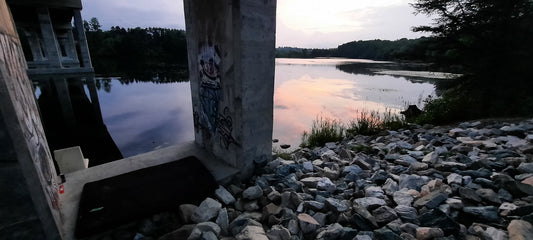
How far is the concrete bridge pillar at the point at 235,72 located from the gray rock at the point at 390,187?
195cm

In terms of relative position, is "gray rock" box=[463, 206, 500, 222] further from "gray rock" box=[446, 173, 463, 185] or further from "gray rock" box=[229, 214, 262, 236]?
"gray rock" box=[229, 214, 262, 236]

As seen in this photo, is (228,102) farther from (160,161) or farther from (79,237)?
(79,237)

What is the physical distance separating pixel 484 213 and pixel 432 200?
45 cm

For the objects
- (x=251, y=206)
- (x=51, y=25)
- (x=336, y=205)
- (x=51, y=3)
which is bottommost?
(x=251, y=206)

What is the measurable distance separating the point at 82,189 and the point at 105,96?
1995 cm

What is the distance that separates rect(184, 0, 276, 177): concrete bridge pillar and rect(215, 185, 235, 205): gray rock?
0.54 m

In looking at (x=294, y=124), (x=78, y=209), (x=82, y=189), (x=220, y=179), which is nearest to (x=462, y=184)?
(x=220, y=179)

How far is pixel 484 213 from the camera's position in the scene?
241cm

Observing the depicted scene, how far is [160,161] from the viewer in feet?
13.7

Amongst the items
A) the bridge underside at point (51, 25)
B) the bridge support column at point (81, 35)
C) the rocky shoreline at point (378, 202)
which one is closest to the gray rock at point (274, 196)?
the rocky shoreline at point (378, 202)

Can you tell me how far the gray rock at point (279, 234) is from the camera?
2471 millimetres

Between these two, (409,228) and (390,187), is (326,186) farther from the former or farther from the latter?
(409,228)

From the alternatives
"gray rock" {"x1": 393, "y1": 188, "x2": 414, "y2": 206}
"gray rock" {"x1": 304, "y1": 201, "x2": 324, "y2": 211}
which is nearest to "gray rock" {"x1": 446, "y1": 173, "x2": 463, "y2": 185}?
"gray rock" {"x1": 393, "y1": 188, "x2": 414, "y2": 206}

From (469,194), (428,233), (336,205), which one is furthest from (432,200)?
(336,205)
